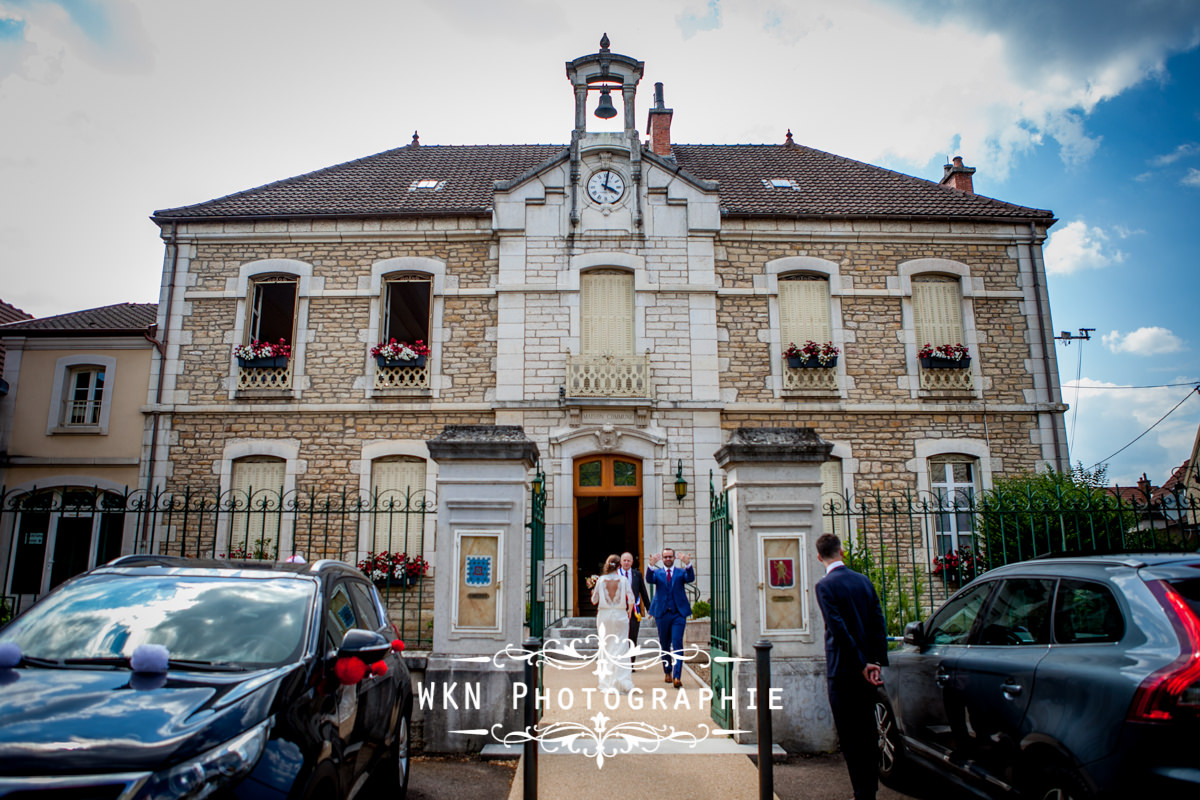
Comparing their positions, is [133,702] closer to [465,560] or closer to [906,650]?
[465,560]

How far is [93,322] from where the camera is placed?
15117mm

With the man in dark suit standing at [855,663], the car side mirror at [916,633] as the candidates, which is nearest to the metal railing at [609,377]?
the car side mirror at [916,633]

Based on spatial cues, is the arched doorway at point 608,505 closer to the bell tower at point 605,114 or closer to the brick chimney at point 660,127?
the bell tower at point 605,114

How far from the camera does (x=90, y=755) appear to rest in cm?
264

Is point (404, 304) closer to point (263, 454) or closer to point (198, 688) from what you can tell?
point (263, 454)

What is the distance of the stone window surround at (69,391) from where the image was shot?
14.1m

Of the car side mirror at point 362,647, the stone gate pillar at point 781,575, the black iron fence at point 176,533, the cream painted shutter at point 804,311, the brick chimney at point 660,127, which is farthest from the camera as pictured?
the brick chimney at point 660,127

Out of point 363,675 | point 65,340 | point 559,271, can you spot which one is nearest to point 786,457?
point 363,675

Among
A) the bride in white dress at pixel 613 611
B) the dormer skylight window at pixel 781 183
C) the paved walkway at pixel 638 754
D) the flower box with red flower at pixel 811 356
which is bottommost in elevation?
the paved walkway at pixel 638 754

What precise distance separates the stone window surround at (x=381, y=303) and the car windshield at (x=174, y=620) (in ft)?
32.9

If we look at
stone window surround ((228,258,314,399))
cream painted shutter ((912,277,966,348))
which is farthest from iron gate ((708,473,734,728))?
stone window surround ((228,258,314,399))

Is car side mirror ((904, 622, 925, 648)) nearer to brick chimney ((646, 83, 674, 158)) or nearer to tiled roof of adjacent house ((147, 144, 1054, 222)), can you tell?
tiled roof of adjacent house ((147, 144, 1054, 222))

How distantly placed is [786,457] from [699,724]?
2508 mm

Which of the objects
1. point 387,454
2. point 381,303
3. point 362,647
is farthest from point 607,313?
point 362,647
